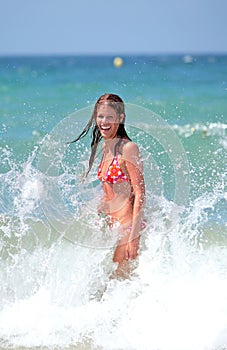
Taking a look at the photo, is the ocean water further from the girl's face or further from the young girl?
the girl's face

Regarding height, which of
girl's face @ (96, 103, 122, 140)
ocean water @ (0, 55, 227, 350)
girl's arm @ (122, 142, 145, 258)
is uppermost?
girl's face @ (96, 103, 122, 140)

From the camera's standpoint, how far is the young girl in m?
3.90

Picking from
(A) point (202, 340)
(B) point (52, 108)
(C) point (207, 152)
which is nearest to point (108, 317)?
(A) point (202, 340)

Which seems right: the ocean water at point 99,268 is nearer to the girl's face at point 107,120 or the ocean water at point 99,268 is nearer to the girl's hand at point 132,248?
the girl's hand at point 132,248

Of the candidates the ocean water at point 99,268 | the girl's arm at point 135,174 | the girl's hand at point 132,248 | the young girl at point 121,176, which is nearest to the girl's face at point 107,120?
the young girl at point 121,176

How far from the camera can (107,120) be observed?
3977 millimetres

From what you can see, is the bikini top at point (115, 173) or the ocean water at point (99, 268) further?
the bikini top at point (115, 173)

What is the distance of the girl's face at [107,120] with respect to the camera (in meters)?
3.98

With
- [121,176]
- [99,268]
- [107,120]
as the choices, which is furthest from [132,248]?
[107,120]

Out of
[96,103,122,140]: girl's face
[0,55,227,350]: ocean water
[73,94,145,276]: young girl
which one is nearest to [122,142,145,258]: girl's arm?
[73,94,145,276]: young girl

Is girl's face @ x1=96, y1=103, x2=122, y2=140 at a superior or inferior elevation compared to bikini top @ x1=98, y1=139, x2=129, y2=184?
superior

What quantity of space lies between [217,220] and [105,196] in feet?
6.58

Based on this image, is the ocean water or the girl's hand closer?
the ocean water

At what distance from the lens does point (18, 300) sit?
4.22m
